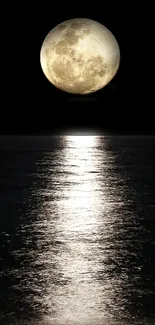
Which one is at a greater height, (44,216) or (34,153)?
(34,153)

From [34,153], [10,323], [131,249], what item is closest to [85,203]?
[131,249]

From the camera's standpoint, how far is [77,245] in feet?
32.2

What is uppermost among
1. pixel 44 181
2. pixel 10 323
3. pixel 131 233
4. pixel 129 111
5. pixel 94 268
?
pixel 129 111

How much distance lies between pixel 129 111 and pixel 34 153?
36.3 meters

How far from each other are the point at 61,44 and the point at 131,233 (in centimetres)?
4393

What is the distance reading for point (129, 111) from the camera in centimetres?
6044

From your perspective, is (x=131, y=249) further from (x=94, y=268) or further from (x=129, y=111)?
(x=129, y=111)

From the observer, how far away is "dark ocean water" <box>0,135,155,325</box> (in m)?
7.05

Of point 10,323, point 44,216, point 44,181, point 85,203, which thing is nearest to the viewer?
point 10,323

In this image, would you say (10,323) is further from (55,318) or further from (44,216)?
(44,216)

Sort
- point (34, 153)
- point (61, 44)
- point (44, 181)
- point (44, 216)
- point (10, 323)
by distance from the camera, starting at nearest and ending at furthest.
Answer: point (10, 323)
point (44, 216)
point (44, 181)
point (34, 153)
point (61, 44)

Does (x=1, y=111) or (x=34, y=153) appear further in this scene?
(x=1, y=111)

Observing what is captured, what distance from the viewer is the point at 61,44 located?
5381 cm

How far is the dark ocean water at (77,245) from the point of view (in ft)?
23.1
